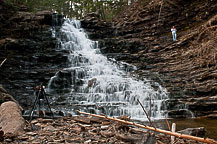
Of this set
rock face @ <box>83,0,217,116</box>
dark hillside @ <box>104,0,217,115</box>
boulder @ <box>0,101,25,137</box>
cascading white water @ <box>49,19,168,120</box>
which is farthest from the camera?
rock face @ <box>83,0,217,116</box>

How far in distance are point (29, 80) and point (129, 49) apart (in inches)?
396

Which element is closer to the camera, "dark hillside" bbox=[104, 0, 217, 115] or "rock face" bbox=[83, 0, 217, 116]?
"dark hillside" bbox=[104, 0, 217, 115]

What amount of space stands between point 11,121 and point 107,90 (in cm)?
765

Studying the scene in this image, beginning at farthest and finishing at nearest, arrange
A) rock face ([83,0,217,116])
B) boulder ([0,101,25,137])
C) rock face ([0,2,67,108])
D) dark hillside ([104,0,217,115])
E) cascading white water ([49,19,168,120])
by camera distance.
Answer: rock face ([0,2,67,108]) → rock face ([83,0,217,116]) → dark hillside ([104,0,217,115]) → cascading white water ([49,19,168,120]) → boulder ([0,101,25,137])

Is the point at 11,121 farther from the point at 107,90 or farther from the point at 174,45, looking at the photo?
the point at 174,45

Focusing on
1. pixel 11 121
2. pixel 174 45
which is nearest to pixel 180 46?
pixel 174 45

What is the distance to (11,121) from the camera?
16.9 feet

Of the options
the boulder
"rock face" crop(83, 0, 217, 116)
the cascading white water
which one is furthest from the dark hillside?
the boulder

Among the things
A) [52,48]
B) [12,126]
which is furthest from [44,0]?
[12,126]

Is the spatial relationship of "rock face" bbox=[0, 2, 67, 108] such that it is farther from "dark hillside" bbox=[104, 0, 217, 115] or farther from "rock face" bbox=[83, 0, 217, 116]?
"dark hillside" bbox=[104, 0, 217, 115]

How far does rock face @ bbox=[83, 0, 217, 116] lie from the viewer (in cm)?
1064

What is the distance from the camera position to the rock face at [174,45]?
34.9 ft

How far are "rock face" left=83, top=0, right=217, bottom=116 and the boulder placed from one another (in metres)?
6.81

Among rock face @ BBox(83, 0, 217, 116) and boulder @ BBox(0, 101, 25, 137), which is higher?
rock face @ BBox(83, 0, 217, 116)
